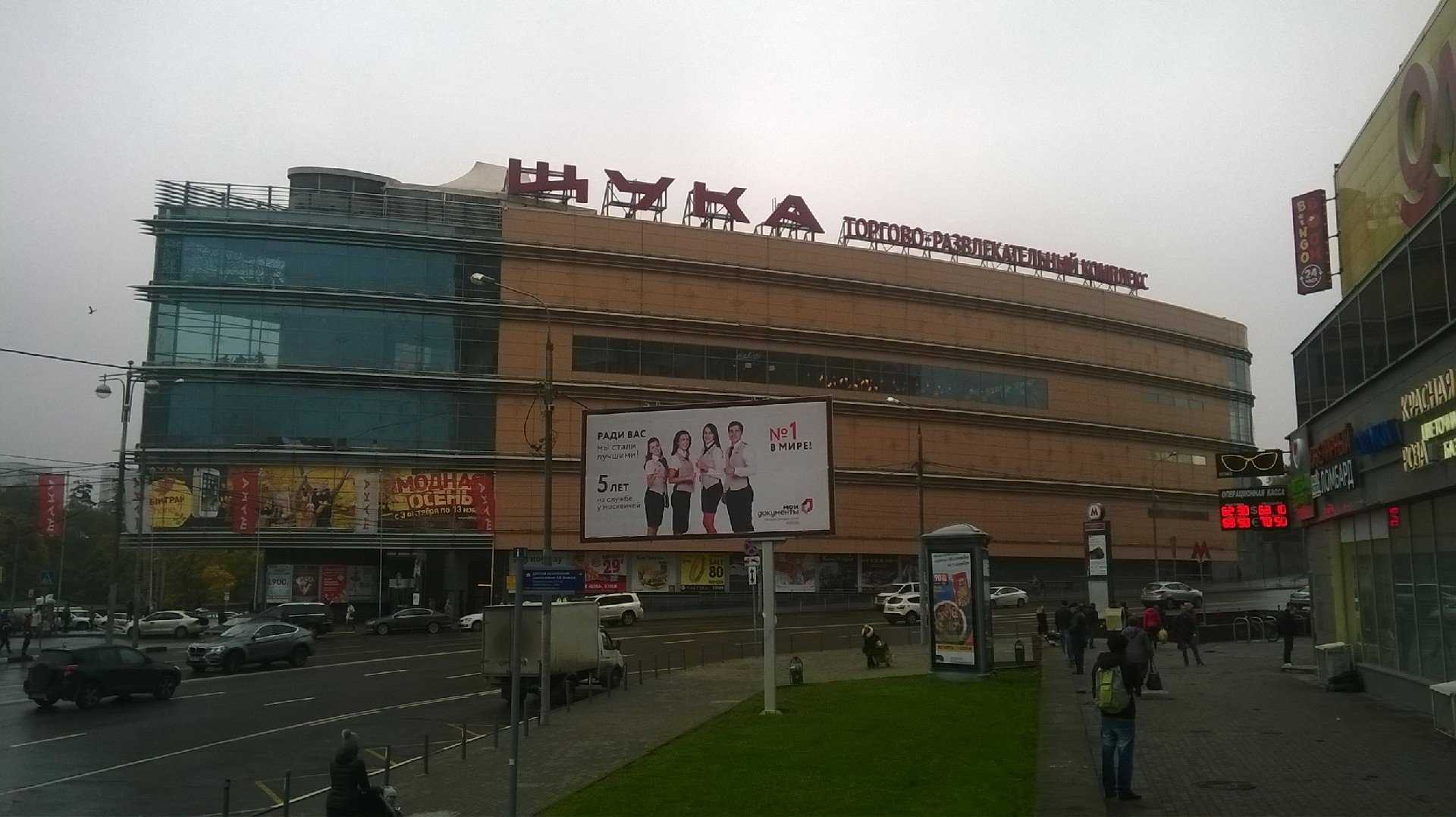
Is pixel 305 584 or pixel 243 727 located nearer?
pixel 243 727

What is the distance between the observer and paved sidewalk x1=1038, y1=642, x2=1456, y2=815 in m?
13.0

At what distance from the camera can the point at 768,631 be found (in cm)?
2500

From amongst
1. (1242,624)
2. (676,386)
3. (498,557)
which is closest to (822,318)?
(676,386)

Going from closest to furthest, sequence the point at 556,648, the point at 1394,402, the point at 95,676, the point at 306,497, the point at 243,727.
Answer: the point at 1394,402
the point at 243,727
the point at 556,648
the point at 95,676
the point at 306,497

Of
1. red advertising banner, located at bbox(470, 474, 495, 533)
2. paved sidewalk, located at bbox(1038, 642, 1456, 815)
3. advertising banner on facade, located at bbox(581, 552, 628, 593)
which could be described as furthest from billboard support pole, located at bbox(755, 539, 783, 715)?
advertising banner on facade, located at bbox(581, 552, 628, 593)

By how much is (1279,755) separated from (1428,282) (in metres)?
8.43

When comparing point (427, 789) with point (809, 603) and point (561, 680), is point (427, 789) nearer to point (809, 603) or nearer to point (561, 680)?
point (561, 680)

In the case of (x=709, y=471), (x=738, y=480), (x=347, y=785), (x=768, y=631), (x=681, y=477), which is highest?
(x=709, y=471)

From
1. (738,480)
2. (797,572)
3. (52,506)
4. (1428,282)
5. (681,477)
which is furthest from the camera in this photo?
(797,572)

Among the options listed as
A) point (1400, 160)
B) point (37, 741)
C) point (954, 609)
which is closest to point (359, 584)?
point (37, 741)

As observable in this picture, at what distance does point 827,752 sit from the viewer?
17469mm

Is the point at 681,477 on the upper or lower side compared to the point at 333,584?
upper

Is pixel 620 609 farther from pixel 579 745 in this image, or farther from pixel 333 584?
pixel 579 745

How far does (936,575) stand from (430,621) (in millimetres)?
36240
